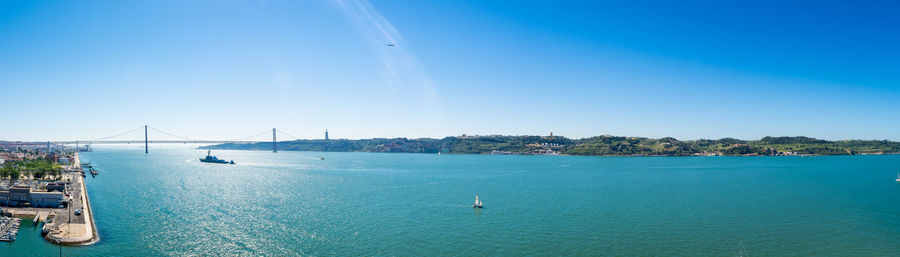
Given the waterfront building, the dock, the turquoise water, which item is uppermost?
the waterfront building

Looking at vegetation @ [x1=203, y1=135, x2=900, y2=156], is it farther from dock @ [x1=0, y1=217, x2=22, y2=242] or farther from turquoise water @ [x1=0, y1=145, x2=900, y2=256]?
dock @ [x1=0, y1=217, x2=22, y2=242]

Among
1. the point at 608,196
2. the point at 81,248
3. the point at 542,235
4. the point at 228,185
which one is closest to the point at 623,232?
the point at 542,235

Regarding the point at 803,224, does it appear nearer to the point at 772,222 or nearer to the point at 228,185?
the point at 772,222

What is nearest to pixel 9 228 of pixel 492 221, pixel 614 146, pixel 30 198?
pixel 30 198

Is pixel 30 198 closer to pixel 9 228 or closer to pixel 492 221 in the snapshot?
pixel 9 228

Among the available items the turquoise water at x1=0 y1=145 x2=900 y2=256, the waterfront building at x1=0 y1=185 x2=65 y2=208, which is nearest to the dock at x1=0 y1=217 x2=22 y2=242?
the turquoise water at x1=0 y1=145 x2=900 y2=256

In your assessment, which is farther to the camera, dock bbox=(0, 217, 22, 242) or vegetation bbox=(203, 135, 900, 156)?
vegetation bbox=(203, 135, 900, 156)

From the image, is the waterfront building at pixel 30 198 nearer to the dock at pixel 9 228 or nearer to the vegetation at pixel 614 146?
the dock at pixel 9 228

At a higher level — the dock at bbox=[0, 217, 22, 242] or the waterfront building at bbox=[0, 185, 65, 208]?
the waterfront building at bbox=[0, 185, 65, 208]
